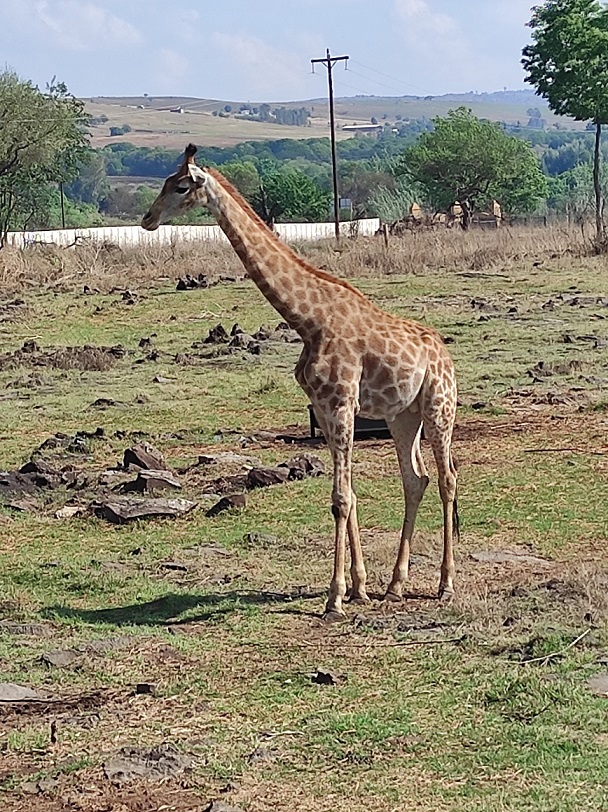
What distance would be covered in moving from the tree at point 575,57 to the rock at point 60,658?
36375 mm

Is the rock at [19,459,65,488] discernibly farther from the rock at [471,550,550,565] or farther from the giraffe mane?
the rock at [471,550,550,565]

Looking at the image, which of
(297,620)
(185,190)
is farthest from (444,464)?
(185,190)

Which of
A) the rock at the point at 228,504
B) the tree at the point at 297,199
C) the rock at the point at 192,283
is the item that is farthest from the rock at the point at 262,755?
the tree at the point at 297,199

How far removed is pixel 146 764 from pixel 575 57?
39.9m

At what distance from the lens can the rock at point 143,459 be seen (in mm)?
13500

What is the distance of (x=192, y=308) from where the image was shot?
2948 centimetres

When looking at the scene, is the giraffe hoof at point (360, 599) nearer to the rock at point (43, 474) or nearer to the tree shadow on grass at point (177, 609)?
the tree shadow on grass at point (177, 609)

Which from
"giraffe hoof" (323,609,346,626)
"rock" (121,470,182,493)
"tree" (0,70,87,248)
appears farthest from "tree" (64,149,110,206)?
"giraffe hoof" (323,609,346,626)

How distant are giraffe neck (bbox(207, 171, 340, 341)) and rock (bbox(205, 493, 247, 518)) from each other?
283 centimetres

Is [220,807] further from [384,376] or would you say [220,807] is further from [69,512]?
[69,512]

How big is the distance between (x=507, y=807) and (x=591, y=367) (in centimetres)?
1380

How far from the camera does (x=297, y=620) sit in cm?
875

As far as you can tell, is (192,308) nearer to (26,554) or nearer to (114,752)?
(26,554)

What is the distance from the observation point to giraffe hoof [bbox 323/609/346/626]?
28.6 feet
